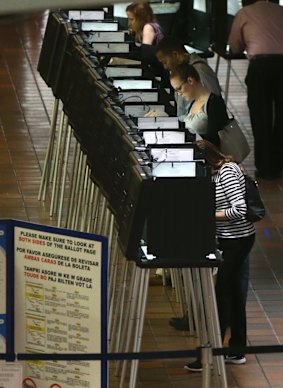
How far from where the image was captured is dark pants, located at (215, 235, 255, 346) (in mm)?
9359

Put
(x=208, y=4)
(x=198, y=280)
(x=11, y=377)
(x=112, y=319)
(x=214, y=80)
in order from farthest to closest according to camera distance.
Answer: (x=208, y=4)
(x=214, y=80)
(x=112, y=319)
(x=198, y=280)
(x=11, y=377)

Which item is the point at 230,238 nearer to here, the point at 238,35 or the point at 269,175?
the point at 269,175

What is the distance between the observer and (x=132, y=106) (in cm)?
976

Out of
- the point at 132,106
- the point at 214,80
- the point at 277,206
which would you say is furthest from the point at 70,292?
the point at 277,206

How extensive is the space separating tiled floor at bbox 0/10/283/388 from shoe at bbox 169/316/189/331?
0.17 feet

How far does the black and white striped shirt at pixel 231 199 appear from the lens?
30.0 feet

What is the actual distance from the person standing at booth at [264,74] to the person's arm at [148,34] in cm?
95

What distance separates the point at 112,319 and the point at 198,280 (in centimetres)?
99

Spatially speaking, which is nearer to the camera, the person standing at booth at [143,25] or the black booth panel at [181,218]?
the black booth panel at [181,218]

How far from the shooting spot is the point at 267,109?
1409 cm

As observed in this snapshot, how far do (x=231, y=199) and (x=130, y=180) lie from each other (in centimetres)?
93

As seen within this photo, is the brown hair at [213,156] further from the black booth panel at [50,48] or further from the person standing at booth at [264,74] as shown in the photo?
the person standing at booth at [264,74]

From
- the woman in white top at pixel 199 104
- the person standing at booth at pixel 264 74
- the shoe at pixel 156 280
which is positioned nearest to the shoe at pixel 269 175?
the person standing at booth at pixel 264 74

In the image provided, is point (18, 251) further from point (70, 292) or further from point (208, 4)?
point (208, 4)
